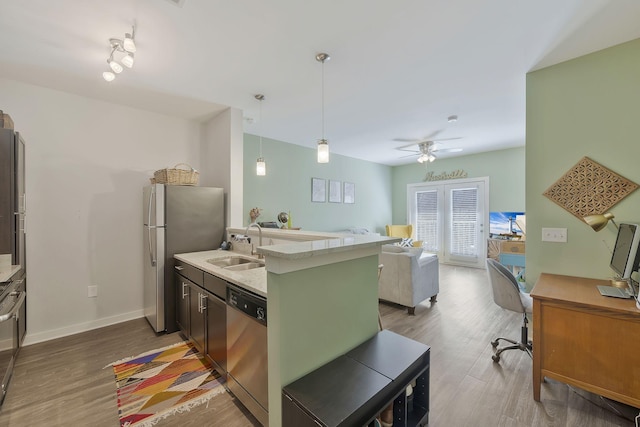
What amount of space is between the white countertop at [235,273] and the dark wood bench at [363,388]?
0.53 meters

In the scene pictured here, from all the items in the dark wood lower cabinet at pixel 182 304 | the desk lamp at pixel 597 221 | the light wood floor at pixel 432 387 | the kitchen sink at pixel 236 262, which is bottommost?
the light wood floor at pixel 432 387

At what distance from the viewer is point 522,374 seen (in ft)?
7.15

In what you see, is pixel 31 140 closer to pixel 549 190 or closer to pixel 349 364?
pixel 349 364

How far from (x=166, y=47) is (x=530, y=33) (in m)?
2.94

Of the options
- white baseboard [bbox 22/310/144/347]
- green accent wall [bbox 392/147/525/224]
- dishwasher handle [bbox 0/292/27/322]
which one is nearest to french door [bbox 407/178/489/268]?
green accent wall [bbox 392/147/525/224]

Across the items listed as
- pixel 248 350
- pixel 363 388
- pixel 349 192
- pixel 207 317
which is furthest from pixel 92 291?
pixel 349 192

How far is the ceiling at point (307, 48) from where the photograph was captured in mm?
1777

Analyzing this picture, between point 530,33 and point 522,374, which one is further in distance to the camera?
point 522,374

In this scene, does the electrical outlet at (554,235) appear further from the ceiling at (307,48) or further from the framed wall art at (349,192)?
the framed wall art at (349,192)

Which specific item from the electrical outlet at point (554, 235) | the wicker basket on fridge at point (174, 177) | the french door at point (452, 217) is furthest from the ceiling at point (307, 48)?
the french door at point (452, 217)

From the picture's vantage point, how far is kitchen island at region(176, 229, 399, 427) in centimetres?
123

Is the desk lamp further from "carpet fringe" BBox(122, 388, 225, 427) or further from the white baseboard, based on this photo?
the white baseboard

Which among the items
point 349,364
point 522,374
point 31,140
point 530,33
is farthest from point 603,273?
point 31,140

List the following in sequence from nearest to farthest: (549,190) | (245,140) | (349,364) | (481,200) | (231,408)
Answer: (349,364) < (231,408) < (549,190) < (245,140) < (481,200)
